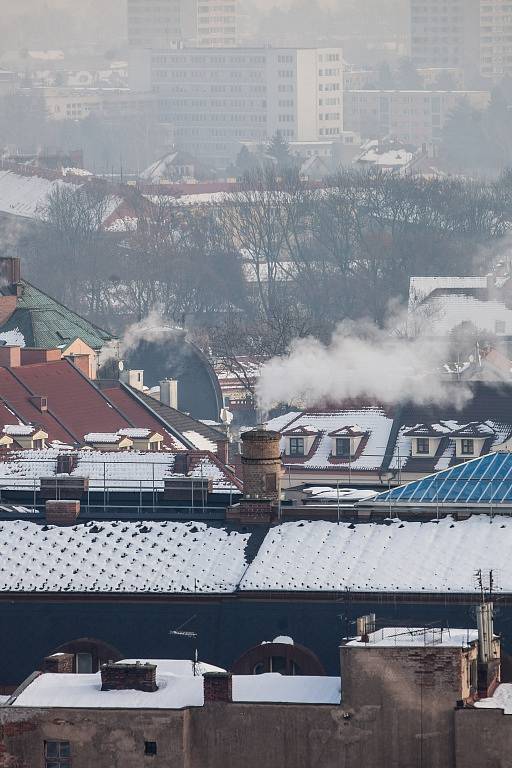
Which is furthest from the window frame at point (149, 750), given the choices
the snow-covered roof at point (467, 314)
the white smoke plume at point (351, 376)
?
the snow-covered roof at point (467, 314)

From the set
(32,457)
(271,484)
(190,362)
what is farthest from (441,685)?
(190,362)

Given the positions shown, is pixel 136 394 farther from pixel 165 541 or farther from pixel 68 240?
pixel 68 240

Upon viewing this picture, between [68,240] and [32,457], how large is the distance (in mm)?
109502

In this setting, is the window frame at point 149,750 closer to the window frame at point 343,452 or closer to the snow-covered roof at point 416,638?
the snow-covered roof at point 416,638

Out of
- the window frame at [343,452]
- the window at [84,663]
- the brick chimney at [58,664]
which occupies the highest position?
the window frame at [343,452]

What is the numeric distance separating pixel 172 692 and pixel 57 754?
150 centimetres

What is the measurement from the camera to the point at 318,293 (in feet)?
526

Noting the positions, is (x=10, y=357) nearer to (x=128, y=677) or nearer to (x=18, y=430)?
(x=18, y=430)

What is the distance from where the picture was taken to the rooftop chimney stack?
93850 mm

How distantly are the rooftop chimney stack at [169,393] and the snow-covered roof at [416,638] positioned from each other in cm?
5215

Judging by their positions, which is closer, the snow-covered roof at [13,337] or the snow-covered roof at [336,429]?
the snow-covered roof at [336,429]

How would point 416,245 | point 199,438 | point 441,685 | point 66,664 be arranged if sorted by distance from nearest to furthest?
1. point 441,685
2. point 66,664
3. point 199,438
4. point 416,245

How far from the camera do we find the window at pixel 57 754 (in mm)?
39875

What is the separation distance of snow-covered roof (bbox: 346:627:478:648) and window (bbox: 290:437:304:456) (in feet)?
143
